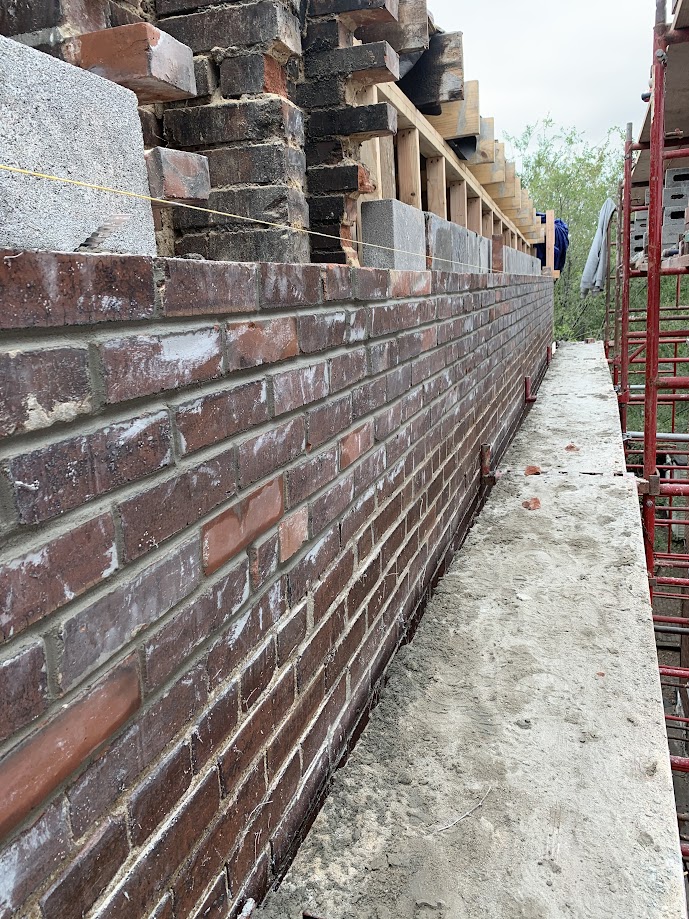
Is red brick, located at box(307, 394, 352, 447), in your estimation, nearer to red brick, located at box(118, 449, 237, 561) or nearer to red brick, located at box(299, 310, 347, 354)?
red brick, located at box(299, 310, 347, 354)

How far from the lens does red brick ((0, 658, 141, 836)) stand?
2.71 ft

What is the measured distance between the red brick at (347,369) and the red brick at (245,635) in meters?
0.61

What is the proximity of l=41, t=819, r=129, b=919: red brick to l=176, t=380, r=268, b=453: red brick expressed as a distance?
606mm

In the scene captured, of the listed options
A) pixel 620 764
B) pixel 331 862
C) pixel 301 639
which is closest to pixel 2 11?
pixel 301 639

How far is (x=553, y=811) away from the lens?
1.78 metres

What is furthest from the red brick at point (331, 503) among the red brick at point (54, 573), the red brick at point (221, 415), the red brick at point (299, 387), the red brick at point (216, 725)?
the red brick at point (54, 573)

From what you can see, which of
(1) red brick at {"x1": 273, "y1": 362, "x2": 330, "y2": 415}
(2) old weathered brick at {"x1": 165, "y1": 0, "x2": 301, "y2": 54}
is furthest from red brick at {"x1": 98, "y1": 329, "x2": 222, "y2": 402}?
(2) old weathered brick at {"x1": 165, "y1": 0, "x2": 301, "y2": 54}

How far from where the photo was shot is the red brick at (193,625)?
112cm

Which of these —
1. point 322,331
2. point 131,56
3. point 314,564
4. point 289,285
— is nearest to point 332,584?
point 314,564

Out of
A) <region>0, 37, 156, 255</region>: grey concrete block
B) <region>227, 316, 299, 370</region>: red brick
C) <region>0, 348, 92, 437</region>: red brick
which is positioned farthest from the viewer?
<region>227, 316, 299, 370</region>: red brick

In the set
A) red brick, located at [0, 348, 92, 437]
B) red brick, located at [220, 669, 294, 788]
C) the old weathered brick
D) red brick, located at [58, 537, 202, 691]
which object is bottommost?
red brick, located at [220, 669, 294, 788]

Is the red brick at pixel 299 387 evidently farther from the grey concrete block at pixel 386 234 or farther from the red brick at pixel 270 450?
the grey concrete block at pixel 386 234

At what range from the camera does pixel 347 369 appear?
1.99 metres

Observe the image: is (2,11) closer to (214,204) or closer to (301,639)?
(214,204)
